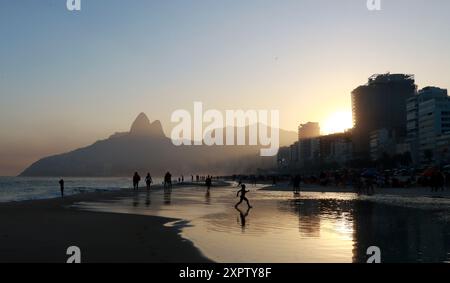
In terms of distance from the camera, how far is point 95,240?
1495 cm

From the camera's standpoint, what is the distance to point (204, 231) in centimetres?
1753

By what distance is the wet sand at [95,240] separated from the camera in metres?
11.9

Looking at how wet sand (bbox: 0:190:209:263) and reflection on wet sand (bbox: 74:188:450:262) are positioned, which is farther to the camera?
reflection on wet sand (bbox: 74:188:450:262)

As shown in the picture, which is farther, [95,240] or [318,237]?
[318,237]

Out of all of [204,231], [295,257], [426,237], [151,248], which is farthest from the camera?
[204,231]

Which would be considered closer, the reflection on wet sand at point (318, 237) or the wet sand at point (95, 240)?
the wet sand at point (95, 240)

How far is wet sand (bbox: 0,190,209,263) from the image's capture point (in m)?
11.9

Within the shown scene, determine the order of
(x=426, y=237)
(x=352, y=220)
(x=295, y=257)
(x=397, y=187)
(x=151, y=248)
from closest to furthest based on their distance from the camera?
(x=295, y=257)
(x=151, y=248)
(x=426, y=237)
(x=352, y=220)
(x=397, y=187)
